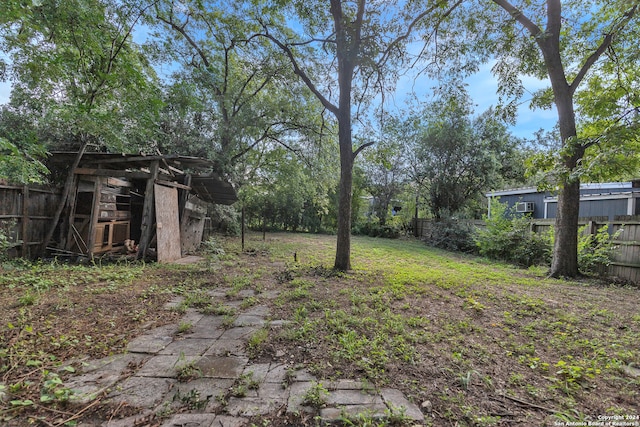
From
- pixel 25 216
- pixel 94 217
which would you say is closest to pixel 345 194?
pixel 94 217

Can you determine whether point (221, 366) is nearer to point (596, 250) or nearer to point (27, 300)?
point (27, 300)

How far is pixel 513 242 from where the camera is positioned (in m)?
8.16

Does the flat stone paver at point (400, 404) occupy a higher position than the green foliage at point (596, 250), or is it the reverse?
the green foliage at point (596, 250)

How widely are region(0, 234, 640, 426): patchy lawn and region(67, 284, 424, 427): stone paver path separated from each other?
128mm

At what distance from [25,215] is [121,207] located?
221 centimetres

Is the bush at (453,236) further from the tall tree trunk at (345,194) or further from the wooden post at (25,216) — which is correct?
the wooden post at (25,216)

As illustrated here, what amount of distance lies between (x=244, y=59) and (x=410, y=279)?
31.8 ft

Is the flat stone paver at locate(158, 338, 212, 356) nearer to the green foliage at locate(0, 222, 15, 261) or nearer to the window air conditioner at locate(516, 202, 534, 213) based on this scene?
the green foliage at locate(0, 222, 15, 261)

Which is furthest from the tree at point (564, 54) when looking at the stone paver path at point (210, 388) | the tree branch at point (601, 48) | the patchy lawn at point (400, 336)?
the stone paver path at point (210, 388)

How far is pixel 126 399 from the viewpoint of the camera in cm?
166

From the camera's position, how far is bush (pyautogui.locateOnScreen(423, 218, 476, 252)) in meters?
10.8

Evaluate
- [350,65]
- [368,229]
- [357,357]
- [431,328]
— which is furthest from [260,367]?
[368,229]

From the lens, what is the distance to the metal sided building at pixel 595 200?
29.7ft

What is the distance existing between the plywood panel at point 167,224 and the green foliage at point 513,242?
9090mm
